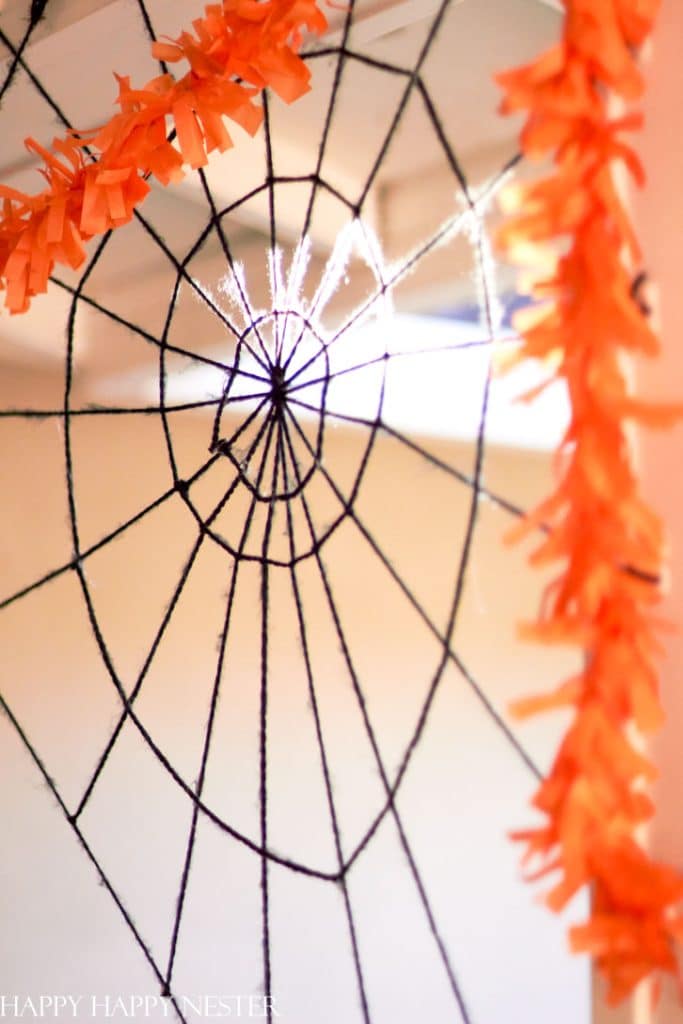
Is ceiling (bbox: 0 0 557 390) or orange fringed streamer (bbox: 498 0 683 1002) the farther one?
ceiling (bbox: 0 0 557 390)

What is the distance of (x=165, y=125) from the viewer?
2.38 ft

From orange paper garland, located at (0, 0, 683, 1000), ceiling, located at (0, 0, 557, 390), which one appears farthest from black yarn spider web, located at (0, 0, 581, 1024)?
orange paper garland, located at (0, 0, 683, 1000)

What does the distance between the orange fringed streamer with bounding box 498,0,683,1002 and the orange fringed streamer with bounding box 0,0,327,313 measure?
237 millimetres

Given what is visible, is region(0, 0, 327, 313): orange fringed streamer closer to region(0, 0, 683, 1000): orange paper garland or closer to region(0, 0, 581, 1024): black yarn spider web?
region(0, 0, 581, 1024): black yarn spider web

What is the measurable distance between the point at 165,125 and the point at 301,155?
11cm

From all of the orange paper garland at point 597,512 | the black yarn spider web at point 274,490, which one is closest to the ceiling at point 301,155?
the black yarn spider web at point 274,490

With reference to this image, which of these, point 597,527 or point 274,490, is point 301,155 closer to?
point 274,490

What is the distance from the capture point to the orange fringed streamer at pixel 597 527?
453 mm

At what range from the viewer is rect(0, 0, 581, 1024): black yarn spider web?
2.10 ft

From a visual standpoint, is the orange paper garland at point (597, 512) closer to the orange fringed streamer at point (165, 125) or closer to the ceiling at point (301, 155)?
the ceiling at point (301, 155)

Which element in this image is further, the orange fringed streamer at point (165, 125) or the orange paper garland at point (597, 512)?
the orange fringed streamer at point (165, 125)

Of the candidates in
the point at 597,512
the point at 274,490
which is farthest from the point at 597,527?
the point at 274,490

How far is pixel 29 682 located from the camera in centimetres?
102

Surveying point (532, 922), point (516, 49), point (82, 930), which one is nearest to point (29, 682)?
point (82, 930)
